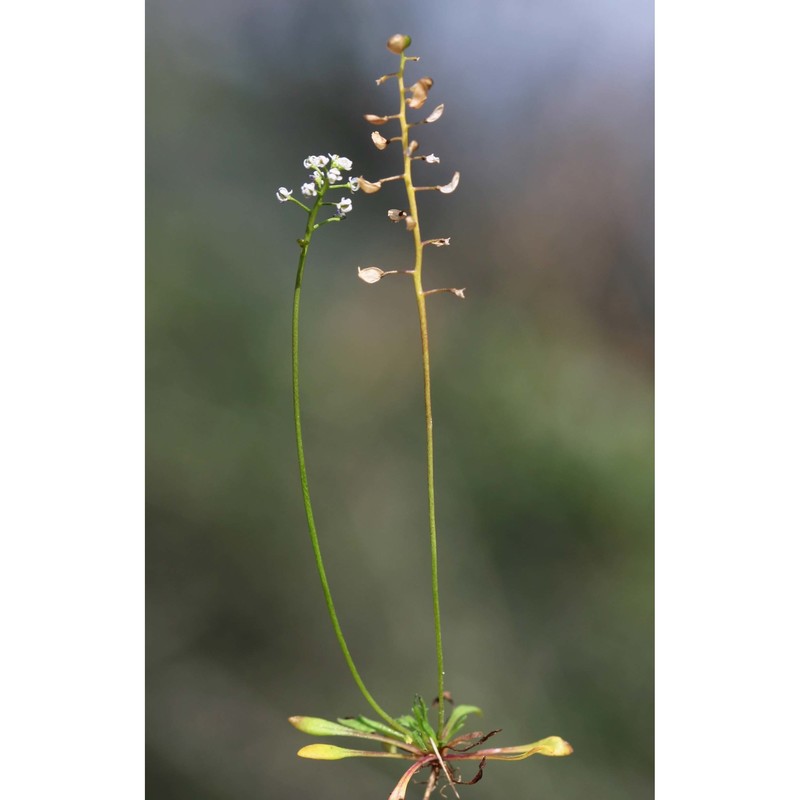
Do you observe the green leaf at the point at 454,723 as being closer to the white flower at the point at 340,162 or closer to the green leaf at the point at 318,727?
the green leaf at the point at 318,727

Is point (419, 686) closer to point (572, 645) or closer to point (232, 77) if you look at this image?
point (572, 645)

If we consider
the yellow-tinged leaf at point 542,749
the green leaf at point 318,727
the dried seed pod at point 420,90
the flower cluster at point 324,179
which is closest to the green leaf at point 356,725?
the green leaf at point 318,727

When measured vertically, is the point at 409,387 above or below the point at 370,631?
above

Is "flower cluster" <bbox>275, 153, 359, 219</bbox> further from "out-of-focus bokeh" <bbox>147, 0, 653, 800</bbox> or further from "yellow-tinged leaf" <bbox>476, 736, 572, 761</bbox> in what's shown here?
"yellow-tinged leaf" <bbox>476, 736, 572, 761</bbox>

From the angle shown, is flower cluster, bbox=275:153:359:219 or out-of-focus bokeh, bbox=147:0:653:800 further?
out-of-focus bokeh, bbox=147:0:653:800

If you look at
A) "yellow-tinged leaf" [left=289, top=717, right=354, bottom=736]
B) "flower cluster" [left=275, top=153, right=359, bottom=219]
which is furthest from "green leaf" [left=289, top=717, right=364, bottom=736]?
"flower cluster" [left=275, top=153, right=359, bottom=219]

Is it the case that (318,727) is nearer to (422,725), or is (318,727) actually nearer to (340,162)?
(422,725)

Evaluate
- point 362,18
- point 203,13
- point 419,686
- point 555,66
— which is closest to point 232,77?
point 203,13

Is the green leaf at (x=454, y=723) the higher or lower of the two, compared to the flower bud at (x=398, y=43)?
lower

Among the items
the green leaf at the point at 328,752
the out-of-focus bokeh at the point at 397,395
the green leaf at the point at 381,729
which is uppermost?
the out-of-focus bokeh at the point at 397,395
